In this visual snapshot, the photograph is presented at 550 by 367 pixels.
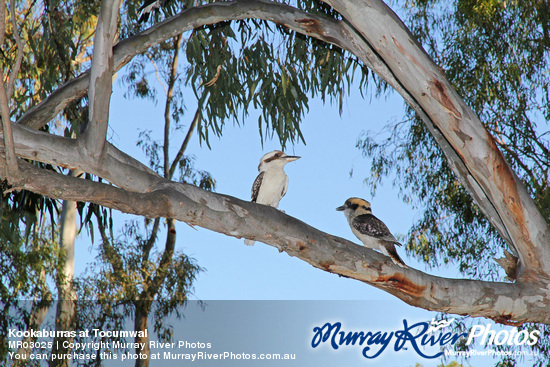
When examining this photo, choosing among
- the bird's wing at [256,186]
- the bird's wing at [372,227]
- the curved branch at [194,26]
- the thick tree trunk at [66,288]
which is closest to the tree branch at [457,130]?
the curved branch at [194,26]

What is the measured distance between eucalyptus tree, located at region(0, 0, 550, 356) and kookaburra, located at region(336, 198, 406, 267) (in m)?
0.20

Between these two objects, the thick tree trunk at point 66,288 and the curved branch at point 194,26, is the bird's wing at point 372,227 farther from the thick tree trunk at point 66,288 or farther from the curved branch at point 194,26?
the thick tree trunk at point 66,288

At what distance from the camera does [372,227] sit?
308cm

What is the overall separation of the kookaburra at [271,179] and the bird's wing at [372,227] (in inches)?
18.6

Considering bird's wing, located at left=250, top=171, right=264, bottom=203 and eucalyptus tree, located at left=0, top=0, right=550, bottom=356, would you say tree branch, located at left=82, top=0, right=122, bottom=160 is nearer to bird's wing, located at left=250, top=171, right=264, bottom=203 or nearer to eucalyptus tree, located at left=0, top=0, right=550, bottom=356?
eucalyptus tree, located at left=0, top=0, right=550, bottom=356

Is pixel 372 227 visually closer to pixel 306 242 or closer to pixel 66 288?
pixel 306 242

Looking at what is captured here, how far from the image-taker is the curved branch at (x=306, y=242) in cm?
222

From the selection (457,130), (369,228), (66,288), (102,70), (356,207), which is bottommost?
(369,228)

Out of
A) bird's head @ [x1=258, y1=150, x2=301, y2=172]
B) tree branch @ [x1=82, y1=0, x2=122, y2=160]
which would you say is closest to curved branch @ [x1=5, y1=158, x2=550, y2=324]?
tree branch @ [x1=82, y1=0, x2=122, y2=160]

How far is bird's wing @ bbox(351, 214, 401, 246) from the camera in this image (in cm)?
301

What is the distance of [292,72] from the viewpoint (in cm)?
407

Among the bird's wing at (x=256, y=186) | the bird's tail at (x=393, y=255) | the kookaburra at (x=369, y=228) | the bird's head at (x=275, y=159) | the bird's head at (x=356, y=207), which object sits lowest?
the bird's tail at (x=393, y=255)

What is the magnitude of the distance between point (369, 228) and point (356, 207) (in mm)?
291

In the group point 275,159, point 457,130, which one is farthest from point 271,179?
point 457,130
